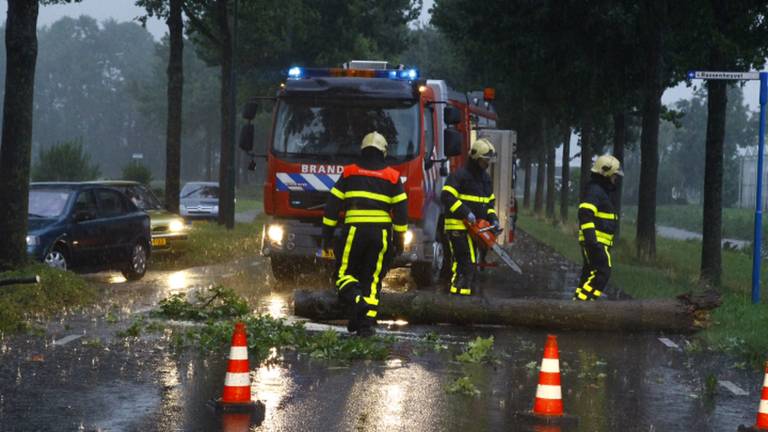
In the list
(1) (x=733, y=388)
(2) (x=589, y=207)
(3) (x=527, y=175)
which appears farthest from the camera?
(3) (x=527, y=175)

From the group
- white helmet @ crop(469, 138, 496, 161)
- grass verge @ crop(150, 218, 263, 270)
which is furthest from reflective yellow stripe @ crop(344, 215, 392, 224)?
grass verge @ crop(150, 218, 263, 270)

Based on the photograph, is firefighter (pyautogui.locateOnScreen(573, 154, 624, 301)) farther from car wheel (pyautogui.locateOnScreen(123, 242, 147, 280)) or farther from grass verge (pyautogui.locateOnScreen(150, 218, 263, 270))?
grass verge (pyautogui.locateOnScreen(150, 218, 263, 270))

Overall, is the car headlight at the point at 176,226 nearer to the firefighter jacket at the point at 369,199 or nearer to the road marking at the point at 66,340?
the road marking at the point at 66,340

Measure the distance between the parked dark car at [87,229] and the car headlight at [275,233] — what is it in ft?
8.05

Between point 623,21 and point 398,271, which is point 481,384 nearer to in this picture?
point 398,271

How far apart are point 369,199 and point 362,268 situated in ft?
2.37

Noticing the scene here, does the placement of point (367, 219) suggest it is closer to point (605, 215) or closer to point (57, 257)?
point (605, 215)

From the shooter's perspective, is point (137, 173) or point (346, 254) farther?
point (137, 173)

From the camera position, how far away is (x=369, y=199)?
38.6ft

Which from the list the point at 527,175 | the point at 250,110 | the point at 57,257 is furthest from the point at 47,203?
the point at 527,175

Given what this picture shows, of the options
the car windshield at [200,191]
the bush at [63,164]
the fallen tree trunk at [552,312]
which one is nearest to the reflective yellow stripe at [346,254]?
the fallen tree trunk at [552,312]

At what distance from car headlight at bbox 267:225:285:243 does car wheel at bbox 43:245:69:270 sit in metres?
2.97

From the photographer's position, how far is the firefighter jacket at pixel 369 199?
11.8m

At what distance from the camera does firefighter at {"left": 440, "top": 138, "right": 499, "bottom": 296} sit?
1511 cm
